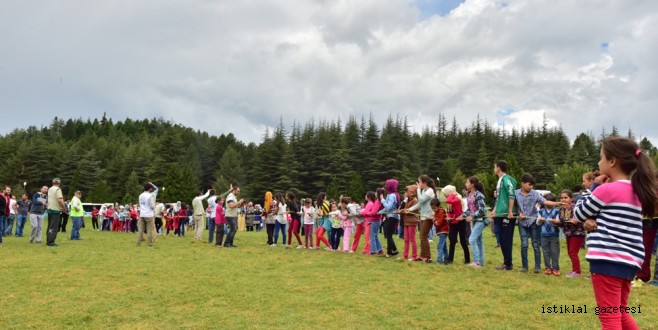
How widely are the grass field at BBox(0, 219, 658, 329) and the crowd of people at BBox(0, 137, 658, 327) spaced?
0.72 metres

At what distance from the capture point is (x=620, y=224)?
3.86 m

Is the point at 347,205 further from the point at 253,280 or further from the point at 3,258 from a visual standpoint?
the point at 3,258

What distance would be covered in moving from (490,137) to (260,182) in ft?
140

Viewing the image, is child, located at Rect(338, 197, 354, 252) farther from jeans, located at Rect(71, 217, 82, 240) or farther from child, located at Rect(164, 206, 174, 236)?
child, located at Rect(164, 206, 174, 236)

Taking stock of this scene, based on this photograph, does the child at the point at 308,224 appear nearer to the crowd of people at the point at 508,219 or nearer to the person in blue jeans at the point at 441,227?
the crowd of people at the point at 508,219

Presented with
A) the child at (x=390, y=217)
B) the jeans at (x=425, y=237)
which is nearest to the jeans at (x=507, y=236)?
the jeans at (x=425, y=237)

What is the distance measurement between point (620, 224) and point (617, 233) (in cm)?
7

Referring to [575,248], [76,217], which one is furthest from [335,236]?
[76,217]

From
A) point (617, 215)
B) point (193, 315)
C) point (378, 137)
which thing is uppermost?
point (378, 137)

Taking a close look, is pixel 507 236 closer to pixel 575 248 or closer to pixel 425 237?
pixel 575 248

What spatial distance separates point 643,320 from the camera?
6.45 meters

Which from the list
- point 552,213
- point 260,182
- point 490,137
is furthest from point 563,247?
point 490,137

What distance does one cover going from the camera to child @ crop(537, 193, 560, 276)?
1042cm

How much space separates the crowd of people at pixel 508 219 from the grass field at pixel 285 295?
72 centimetres
